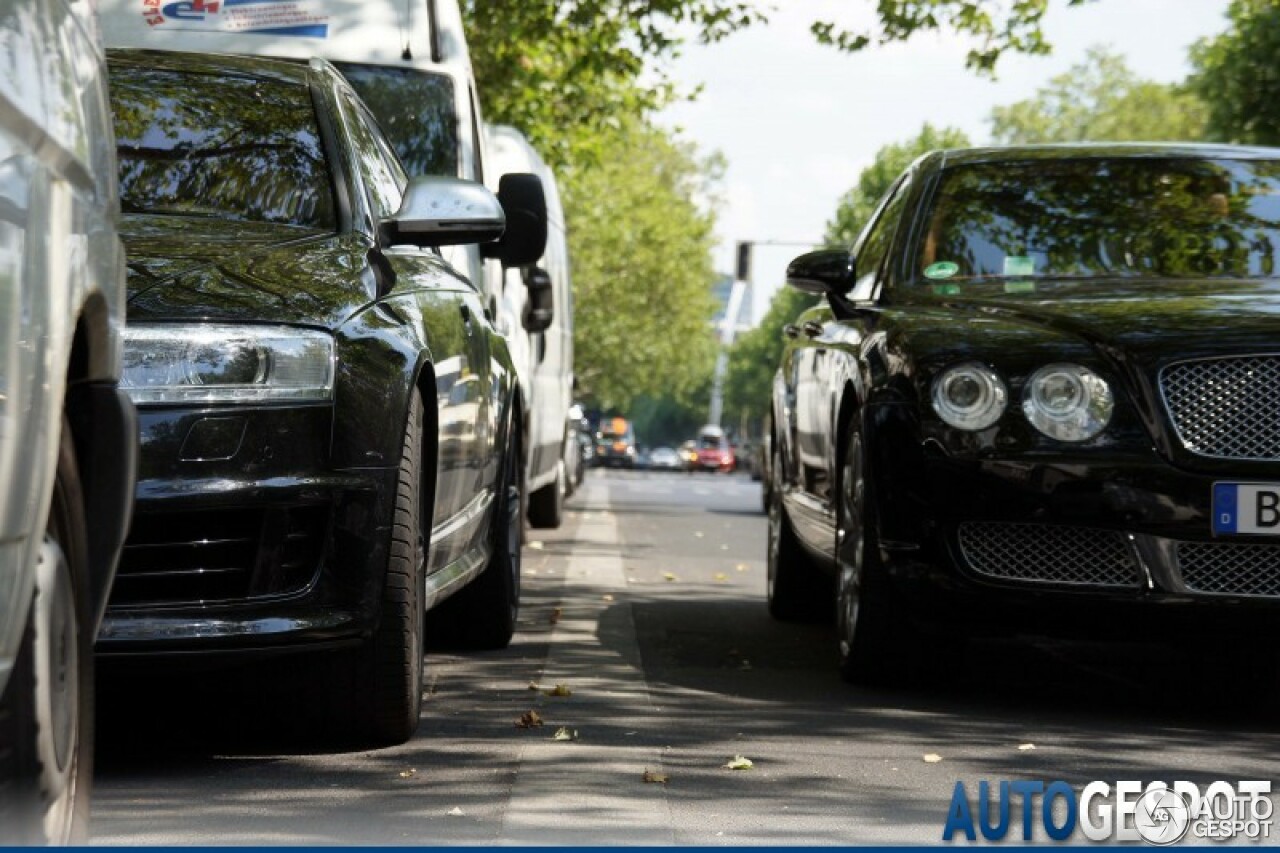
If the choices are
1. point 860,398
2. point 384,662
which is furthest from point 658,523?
point 384,662

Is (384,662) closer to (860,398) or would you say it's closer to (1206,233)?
(860,398)

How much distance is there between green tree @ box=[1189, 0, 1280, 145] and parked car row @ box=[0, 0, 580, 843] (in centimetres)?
3424

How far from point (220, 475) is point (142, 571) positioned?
0.88 feet

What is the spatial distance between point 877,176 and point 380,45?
73258 mm

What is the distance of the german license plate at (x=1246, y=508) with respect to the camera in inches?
264

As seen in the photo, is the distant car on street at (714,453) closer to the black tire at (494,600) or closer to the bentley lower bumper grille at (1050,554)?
the black tire at (494,600)

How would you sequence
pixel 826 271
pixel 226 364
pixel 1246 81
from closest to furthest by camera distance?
1. pixel 226 364
2. pixel 826 271
3. pixel 1246 81

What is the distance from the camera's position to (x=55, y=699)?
379 cm

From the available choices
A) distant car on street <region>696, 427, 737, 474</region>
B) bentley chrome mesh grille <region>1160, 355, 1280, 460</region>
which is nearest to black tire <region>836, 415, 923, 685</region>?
bentley chrome mesh grille <region>1160, 355, 1280, 460</region>

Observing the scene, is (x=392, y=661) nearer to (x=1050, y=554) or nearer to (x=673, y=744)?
(x=673, y=744)

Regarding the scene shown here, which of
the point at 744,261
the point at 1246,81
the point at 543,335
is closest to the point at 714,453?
the point at 744,261

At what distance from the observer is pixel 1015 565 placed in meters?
6.92

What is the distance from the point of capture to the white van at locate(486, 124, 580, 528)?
15414mm

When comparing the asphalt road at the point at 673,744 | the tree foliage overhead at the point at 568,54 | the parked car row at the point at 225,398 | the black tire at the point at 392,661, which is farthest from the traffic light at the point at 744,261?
the black tire at the point at 392,661
